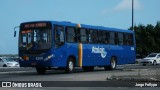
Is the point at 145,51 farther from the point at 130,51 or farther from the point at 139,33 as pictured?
the point at 130,51

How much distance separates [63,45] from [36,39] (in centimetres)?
180

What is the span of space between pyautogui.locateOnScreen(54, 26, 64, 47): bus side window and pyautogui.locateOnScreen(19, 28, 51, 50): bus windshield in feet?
1.70

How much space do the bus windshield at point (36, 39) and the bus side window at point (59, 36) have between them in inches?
20.4

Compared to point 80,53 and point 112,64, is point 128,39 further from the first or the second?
point 80,53

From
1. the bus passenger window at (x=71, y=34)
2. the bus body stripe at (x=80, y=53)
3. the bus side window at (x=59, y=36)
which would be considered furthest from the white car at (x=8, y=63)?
the bus side window at (x=59, y=36)

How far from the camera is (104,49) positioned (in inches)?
1320

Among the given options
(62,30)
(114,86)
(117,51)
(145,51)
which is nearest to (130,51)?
(117,51)

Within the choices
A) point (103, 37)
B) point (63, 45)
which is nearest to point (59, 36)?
point (63, 45)

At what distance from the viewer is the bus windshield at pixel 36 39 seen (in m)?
27.5

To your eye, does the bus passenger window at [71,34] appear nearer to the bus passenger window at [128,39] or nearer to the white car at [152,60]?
the bus passenger window at [128,39]

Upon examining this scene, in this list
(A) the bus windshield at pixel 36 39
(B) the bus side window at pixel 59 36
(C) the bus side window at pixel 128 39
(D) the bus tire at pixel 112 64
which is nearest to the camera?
(A) the bus windshield at pixel 36 39

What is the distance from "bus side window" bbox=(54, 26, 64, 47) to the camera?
91.4ft

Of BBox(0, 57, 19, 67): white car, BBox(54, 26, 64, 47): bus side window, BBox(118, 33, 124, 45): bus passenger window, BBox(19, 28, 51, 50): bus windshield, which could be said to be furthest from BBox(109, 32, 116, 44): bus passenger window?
BBox(0, 57, 19, 67): white car

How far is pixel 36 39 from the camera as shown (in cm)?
2767
